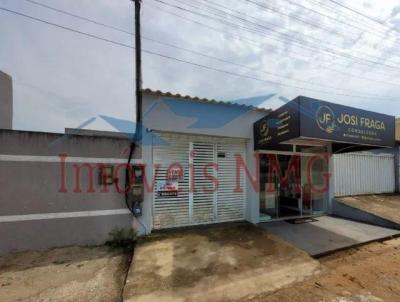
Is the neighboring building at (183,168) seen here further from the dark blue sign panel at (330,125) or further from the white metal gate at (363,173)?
the white metal gate at (363,173)

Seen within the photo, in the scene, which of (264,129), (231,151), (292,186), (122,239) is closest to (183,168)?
(231,151)

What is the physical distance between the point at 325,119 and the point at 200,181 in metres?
3.38

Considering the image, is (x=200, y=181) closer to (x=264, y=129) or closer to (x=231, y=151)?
(x=231, y=151)

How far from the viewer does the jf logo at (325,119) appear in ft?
16.9

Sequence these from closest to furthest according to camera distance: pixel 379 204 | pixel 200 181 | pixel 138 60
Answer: pixel 138 60, pixel 200 181, pixel 379 204

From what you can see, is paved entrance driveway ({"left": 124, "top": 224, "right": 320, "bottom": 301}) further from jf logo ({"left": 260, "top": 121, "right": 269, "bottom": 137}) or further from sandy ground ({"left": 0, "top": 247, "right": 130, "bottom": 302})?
jf logo ({"left": 260, "top": 121, "right": 269, "bottom": 137})

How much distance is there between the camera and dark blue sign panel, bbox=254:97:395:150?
4.95 m

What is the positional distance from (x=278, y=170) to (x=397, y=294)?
4.27m

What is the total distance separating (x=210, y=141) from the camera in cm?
658

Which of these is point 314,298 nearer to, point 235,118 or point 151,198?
point 151,198

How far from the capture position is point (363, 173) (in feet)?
32.2

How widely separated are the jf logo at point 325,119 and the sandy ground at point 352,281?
2.68m

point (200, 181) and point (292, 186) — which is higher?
point (200, 181)

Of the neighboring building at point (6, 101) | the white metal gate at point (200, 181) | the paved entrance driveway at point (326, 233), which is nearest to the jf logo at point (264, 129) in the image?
the white metal gate at point (200, 181)
